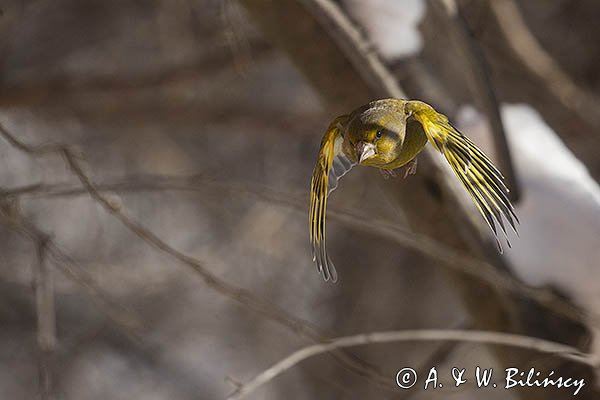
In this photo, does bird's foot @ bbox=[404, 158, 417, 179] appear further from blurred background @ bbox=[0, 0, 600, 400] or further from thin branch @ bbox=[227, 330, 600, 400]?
thin branch @ bbox=[227, 330, 600, 400]

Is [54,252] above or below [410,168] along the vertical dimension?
above

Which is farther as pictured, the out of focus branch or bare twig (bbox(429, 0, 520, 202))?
the out of focus branch

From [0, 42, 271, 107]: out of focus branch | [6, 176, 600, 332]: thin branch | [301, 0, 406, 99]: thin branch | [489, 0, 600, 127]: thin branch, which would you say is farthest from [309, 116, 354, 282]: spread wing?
[0, 42, 271, 107]: out of focus branch

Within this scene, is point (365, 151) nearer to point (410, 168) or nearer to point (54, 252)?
point (410, 168)

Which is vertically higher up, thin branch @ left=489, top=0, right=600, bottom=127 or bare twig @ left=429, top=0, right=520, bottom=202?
thin branch @ left=489, top=0, right=600, bottom=127

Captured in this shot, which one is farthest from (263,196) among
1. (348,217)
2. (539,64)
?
(539,64)

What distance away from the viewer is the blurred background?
1.32 m

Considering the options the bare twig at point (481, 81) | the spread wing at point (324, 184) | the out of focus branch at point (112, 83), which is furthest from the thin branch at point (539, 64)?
the spread wing at point (324, 184)

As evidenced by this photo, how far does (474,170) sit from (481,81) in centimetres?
57

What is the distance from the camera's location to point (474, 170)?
498 millimetres

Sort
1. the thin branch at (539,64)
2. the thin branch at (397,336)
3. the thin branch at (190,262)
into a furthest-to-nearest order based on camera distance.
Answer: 1. the thin branch at (539,64)
2. the thin branch at (397,336)
3. the thin branch at (190,262)

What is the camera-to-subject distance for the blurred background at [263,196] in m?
1.32

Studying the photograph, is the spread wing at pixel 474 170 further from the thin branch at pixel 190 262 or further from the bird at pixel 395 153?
the thin branch at pixel 190 262

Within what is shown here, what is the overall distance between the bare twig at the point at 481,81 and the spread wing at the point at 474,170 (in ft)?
1.64
